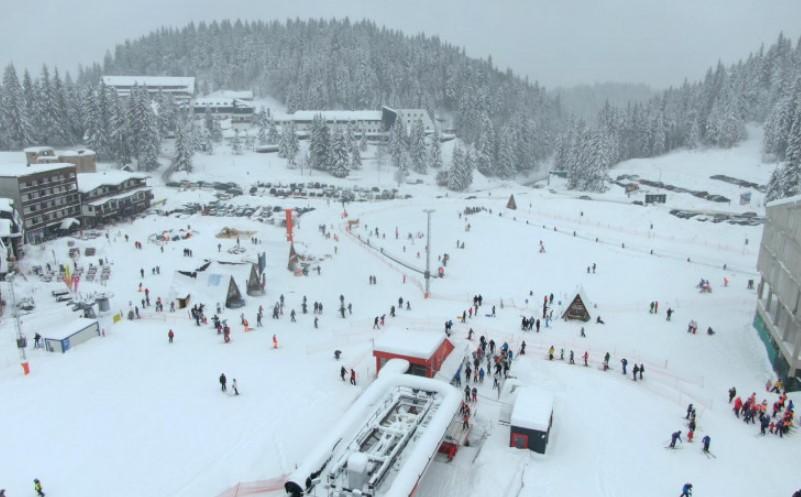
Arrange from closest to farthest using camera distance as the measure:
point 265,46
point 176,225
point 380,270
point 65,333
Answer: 1. point 65,333
2. point 380,270
3. point 176,225
4. point 265,46

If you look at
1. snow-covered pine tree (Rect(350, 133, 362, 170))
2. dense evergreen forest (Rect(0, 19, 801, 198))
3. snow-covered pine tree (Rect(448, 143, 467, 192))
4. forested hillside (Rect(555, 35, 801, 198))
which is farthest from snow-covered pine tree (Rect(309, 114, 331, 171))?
forested hillside (Rect(555, 35, 801, 198))

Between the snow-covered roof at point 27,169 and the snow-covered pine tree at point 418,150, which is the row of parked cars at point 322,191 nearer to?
the snow-covered pine tree at point 418,150

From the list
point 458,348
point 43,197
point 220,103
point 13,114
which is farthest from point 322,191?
point 220,103

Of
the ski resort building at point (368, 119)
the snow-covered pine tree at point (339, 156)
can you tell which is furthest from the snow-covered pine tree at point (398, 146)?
the ski resort building at point (368, 119)

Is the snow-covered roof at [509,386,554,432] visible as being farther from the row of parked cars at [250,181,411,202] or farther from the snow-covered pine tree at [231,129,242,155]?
the snow-covered pine tree at [231,129,242,155]

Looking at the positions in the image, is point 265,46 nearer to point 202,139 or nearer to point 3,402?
point 202,139

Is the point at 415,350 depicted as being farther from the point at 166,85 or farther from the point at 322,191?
the point at 166,85

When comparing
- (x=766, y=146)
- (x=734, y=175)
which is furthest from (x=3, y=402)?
(x=766, y=146)

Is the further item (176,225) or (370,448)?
(176,225)
